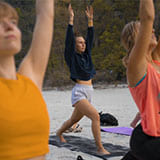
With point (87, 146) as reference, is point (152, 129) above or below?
above

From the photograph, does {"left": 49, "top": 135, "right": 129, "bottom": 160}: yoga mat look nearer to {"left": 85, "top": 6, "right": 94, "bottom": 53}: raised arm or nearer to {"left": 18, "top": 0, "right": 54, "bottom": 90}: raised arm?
{"left": 85, "top": 6, "right": 94, "bottom": 53}: raised arm

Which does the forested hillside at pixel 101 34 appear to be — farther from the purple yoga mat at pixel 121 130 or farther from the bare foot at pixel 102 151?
the bare foot at pixel 102 151

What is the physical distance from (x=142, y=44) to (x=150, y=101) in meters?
0.40

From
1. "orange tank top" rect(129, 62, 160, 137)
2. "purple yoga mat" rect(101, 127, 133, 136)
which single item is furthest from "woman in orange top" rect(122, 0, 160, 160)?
"purple yoga mat" rect(101, 127, 133, 136)

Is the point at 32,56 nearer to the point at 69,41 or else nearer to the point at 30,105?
the point at 30,105

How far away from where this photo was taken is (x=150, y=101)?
2510 millimetres

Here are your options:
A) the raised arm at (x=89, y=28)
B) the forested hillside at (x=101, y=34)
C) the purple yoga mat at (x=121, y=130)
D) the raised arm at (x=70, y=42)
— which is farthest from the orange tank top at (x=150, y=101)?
the forested hillside at (x=101, y=34)

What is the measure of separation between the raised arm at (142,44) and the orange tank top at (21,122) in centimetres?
102

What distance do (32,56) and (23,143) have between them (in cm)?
50

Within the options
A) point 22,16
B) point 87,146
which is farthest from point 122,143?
point 22,16

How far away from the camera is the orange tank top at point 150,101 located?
2482 millimetres

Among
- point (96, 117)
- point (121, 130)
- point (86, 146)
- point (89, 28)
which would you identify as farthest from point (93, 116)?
point (121, 130)

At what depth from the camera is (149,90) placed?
252 centimetres

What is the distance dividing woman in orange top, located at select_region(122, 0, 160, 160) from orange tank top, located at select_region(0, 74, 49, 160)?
1014 millimetres
